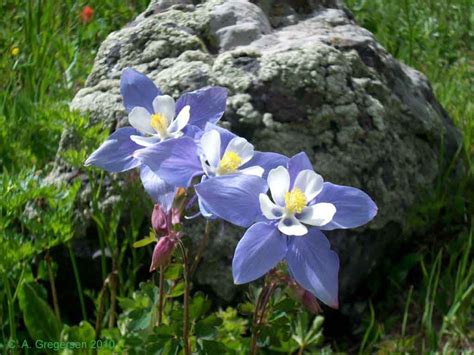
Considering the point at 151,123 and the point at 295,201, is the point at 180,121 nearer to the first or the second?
the point at 151,123

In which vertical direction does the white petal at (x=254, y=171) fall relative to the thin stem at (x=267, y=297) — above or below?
above

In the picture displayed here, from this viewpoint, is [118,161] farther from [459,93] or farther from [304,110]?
[459,93]

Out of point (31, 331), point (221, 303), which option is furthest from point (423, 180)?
point (31, 331)

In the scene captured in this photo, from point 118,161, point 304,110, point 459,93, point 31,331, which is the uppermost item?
point 118,161

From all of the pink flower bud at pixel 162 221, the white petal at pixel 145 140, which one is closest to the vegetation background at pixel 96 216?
the pink flower bud at pixel 162 221

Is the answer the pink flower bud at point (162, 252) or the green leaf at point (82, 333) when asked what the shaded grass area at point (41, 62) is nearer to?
the green leaf at point (82, 333)

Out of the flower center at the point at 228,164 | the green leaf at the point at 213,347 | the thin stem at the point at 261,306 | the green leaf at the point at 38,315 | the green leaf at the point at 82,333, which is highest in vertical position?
the flower center at the point at 228,164

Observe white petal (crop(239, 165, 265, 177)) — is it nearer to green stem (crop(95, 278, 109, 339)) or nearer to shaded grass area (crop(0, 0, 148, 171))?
green stem (crop(95, 278, 109, 339))
